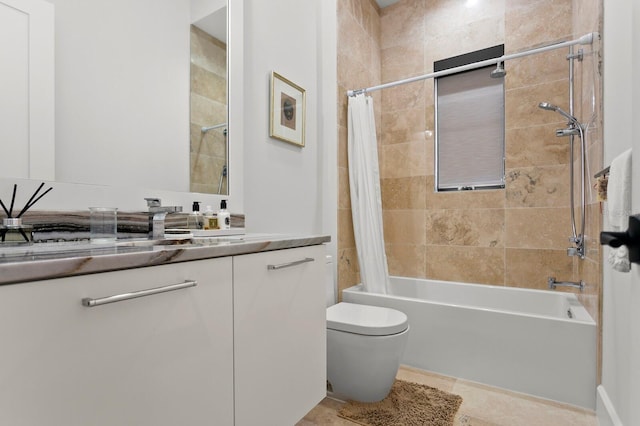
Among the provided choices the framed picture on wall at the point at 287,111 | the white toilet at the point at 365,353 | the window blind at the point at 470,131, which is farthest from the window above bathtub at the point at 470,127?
the white toilet at the point at 365,353

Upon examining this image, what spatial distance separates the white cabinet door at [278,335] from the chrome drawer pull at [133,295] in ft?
0.57

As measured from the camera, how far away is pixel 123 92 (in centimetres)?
124

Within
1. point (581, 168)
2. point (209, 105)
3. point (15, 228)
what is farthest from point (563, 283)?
point (15, 228)

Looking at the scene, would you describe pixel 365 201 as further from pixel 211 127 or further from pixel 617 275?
pixel 617 275

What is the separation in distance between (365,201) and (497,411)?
4.69 feet

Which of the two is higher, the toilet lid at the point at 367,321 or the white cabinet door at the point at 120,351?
the white cabinet door at the point at 120,351

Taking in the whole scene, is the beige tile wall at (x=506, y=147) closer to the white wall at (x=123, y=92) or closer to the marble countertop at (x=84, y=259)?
the white wall at (x=123, y=92)

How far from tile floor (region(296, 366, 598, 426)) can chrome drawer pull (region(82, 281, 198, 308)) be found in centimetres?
123

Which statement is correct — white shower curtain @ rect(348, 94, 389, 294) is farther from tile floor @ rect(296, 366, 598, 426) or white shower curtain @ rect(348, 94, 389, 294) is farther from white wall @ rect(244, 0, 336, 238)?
tile floor @ rect(296, 366, 598, 426)

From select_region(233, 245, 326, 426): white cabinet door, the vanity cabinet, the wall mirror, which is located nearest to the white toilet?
select_region(233, 245, 326, 426): white cabinet door

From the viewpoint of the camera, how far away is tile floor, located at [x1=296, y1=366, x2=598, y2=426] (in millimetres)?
1615

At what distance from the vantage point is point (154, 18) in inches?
53.8

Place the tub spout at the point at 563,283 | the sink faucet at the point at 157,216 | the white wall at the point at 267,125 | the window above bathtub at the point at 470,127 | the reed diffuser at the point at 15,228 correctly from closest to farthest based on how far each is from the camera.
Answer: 1. the reed diffuser at the point at 15,228
2. the sink faucet at the point at 157,216
3. the white wall at the point at 267,125
4. the tub spout at the point at 563,283
5. the window above bathtub at the point at 470,127

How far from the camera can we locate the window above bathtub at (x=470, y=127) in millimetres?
2680
